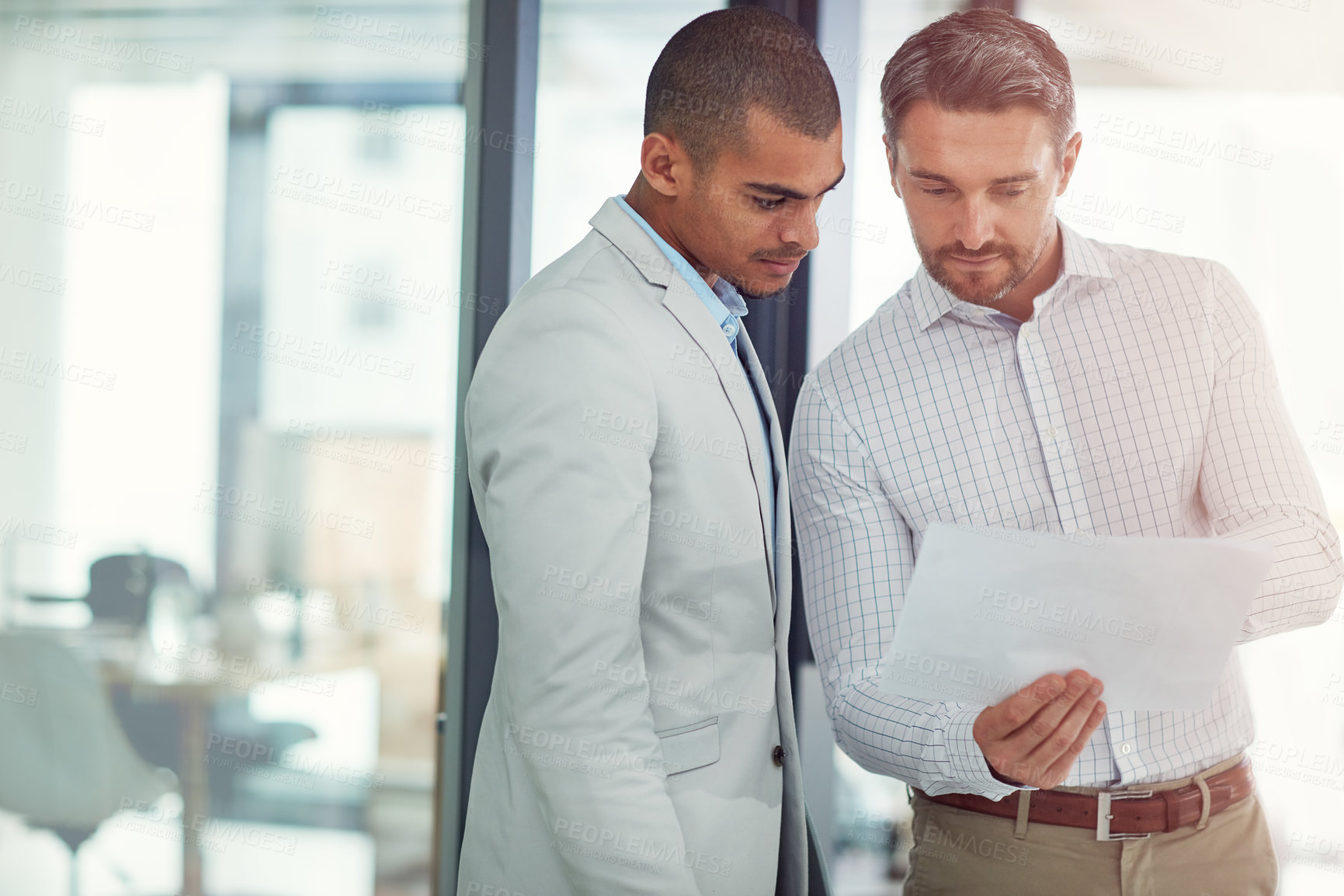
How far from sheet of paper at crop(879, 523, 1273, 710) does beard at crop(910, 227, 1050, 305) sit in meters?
0.59

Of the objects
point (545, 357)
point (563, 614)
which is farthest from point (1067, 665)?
point (545, 357)

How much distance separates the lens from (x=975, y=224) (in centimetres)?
153

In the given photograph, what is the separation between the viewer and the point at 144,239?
182 cm

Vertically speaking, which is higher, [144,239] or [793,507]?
[144,239]

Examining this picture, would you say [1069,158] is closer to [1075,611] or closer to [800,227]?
[800,227]

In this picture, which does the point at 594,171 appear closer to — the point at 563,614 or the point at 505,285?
the point at 505,285

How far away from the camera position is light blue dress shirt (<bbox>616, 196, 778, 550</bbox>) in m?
1.28

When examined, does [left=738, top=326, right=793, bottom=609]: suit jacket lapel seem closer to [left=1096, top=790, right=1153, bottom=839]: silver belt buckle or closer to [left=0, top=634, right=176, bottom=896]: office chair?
[left=1096, top=790, right=1153, bottom=839]: silver belt buckle

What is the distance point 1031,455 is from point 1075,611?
0.47 metres

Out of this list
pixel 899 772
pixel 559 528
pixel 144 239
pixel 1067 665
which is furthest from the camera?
pixel 144 239

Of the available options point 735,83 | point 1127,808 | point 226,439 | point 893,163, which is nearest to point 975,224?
point 893,163

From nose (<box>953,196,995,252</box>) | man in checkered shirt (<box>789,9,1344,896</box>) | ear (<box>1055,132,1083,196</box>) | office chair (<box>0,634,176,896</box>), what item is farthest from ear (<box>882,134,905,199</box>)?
office chair (<box>0,634,176,896</box>)

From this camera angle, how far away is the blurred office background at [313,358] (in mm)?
1779

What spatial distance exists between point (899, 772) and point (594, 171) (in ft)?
4.19
